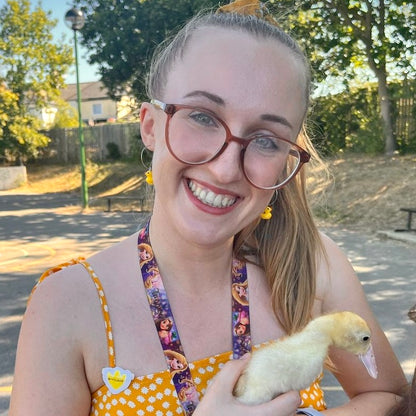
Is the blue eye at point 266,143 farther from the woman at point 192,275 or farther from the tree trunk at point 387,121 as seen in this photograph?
the tree trunk at point 387,121

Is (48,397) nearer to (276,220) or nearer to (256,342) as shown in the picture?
(256,342)

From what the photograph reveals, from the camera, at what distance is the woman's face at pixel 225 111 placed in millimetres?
1478

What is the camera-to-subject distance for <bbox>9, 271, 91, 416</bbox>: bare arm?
4.68 feet

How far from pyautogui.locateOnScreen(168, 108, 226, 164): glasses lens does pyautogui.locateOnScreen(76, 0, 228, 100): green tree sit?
17.3m

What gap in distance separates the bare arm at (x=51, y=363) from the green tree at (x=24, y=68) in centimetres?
2914

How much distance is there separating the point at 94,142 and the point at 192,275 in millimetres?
30474

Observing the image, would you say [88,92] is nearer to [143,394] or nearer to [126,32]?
[126,32]

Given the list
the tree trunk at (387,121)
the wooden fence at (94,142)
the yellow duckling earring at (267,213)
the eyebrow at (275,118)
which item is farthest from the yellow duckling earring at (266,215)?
the wooden fence at (94,142)

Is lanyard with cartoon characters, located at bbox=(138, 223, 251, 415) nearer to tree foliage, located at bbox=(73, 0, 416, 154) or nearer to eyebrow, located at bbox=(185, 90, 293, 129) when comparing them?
eyebrow, located at bbox=(185, 90, 293, 129)

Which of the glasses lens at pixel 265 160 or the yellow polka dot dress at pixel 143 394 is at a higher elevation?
the glasses lens at pixel 265 160

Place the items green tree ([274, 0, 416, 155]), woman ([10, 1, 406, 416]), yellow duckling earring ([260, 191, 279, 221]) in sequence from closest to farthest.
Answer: woman ([10, 1, 406, 416])
yellow duckling earring ([260, 191, 279, 221])
green tree ([274, 0, 416, 155])

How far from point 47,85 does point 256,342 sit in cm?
3073

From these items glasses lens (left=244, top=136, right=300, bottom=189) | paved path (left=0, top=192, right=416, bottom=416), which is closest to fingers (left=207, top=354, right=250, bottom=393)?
Answer: glasses lens (left=244, top=136, right=300, bottom=189)

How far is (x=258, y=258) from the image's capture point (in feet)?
6.40
